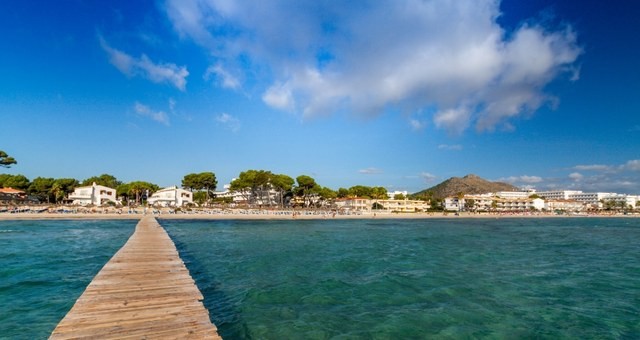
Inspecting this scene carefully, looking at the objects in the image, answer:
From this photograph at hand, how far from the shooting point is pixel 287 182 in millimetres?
107250

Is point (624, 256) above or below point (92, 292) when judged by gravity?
below

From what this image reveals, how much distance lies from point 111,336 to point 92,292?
304cm

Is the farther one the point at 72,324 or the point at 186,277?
the point at 186,277

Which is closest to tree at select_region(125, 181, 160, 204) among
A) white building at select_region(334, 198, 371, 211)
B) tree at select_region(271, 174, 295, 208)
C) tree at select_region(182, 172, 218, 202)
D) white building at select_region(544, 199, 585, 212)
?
tree at select_region(182, 172, 218, 202)

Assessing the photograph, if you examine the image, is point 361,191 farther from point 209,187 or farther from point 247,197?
point 209,187

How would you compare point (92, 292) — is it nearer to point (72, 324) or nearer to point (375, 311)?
point (72, 324)

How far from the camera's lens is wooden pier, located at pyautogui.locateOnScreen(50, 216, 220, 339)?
211 inches

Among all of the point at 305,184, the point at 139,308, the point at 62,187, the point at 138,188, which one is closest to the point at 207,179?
the point at 138,188

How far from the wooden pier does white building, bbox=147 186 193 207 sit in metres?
93.5

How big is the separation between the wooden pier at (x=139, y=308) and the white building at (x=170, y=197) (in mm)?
93524

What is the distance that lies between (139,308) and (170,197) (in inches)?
3966

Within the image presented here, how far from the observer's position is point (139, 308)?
654 centimetres

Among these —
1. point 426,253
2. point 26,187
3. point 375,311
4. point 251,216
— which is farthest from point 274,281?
point 26,187

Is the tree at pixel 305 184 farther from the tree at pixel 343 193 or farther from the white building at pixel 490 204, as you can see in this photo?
the white building at pixel 490 204
